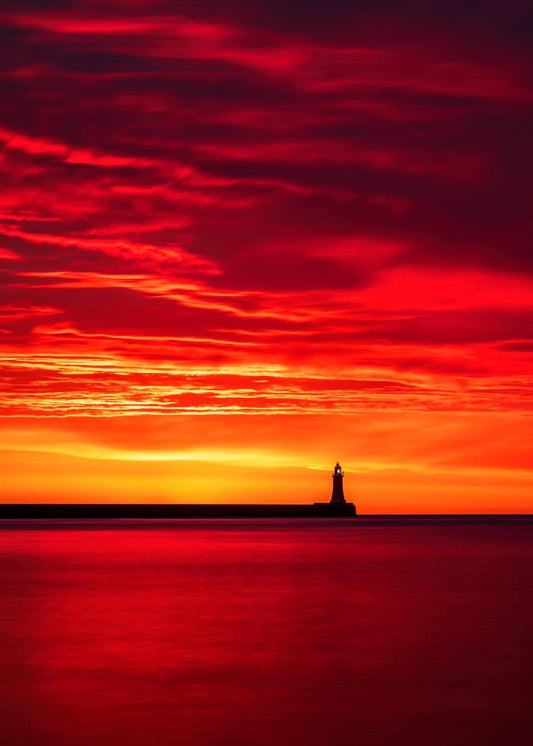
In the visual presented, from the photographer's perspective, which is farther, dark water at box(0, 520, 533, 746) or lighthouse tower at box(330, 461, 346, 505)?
lighthouse tower at box(330, 461, 346, 505)

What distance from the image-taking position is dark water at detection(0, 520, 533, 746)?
47.8 ft

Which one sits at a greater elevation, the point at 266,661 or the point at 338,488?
the point at 338,488

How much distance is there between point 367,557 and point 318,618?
34.7m

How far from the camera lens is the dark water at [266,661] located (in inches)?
574

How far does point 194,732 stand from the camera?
1419 cm

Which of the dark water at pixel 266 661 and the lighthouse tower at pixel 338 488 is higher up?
the lighthouse tower at pixel 338 488

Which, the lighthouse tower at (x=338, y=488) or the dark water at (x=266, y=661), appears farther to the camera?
the lighthouse tower at (x=338, y=488)

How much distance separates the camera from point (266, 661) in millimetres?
20453

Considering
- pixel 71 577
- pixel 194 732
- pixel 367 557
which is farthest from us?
pixel 367 557

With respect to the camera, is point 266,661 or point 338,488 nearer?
point 266,661

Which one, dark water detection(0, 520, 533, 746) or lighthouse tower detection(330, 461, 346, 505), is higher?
lighthouse tower detection(330, 461, 346, 505)

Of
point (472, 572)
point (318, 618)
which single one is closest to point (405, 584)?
point (472, 572)

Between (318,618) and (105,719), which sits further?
(318,618)

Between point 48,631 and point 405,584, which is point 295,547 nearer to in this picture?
point 405,584
